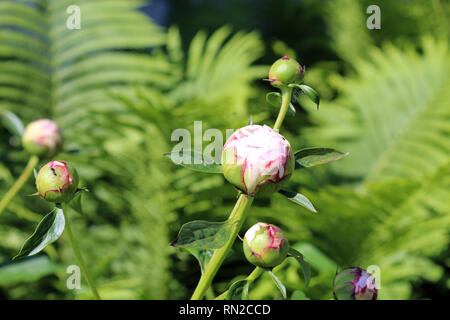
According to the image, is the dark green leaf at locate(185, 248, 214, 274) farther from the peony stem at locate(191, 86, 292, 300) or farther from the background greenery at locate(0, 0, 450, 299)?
the background greenery at locate(0, 0, 450, 299)

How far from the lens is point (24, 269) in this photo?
0.55 metres

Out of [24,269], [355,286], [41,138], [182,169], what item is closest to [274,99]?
[355,286]

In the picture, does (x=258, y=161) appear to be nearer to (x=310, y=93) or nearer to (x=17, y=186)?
(x=310, y=93)

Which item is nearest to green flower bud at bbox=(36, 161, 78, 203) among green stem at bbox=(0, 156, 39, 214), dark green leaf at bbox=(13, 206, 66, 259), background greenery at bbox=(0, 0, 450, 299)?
dark green leaf at bbox=(13, 206, 66, 259)

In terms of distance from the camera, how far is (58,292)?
36.0 inches

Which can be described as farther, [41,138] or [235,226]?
[41,138]

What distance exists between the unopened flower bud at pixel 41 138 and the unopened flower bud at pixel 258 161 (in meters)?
0.24

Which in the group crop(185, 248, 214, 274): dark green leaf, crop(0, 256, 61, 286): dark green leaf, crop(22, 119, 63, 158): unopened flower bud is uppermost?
crop(22, 119, 63, 158): unopened flower bud

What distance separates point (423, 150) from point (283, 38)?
99cm

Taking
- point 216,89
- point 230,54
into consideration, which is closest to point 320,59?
point 230,54

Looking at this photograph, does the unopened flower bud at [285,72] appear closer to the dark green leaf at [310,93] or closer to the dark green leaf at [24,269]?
the dark green leaf at [310,93]

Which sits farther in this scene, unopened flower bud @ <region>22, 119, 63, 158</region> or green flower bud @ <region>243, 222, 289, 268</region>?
unopened flower bud @ <region>22, 119, 63, 158</region>

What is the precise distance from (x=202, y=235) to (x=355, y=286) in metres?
0.12

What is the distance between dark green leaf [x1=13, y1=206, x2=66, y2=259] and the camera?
280 mm
